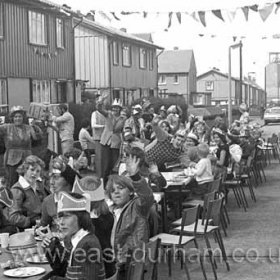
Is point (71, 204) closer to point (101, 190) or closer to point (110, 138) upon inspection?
point (101, 190)

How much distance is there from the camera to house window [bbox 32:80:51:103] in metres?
24.8

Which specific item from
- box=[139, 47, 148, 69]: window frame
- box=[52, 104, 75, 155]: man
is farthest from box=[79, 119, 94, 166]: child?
box=[139, 47, 148, 69]: window frame

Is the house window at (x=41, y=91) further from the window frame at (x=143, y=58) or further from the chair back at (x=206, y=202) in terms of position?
the window frame at (x=143, y=58)

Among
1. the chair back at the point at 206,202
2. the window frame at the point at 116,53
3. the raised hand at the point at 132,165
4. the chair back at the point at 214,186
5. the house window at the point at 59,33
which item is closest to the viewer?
the raised hand at the point at 132,165

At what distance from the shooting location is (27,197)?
7.38 m

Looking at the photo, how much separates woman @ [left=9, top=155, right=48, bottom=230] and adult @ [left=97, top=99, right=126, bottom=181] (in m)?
6.52

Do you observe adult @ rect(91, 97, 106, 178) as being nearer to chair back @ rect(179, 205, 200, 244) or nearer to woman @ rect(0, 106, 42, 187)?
woman @ rect(0, 106, 42, 187)

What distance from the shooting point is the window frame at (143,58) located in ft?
141

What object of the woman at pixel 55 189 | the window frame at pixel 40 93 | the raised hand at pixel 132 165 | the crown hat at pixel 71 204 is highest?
the window frame at pixel 40 93

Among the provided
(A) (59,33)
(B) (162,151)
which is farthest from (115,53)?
(B) (162,151)

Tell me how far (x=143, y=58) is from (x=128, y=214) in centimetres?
3804

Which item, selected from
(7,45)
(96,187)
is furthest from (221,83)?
(96,187)

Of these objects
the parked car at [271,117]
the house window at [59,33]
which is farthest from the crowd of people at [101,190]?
the parked car at [271,117]

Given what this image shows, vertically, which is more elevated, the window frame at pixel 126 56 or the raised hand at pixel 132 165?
the window frame at pixel 126 56
